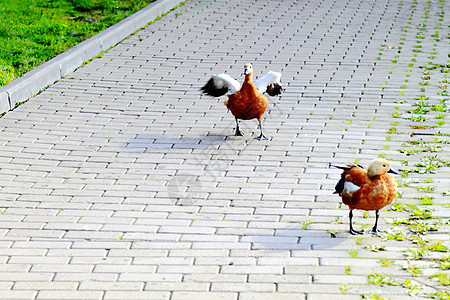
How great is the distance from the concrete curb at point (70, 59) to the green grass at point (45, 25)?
255 mm

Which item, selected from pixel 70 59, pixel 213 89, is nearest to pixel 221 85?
pixel 213 89

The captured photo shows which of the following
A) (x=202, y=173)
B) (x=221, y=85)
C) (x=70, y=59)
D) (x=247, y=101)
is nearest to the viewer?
(x=202, y=173)

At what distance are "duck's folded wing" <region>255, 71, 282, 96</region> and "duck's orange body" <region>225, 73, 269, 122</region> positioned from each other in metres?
0.23

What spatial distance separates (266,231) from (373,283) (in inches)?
44.9

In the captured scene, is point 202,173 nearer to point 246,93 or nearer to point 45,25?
point 246,93

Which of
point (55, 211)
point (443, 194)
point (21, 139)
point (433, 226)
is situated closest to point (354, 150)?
point (443, 194)

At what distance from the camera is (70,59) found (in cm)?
1016

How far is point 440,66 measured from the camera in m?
10.3

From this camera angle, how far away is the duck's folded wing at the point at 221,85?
772 centimetres

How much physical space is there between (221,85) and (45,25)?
531cm

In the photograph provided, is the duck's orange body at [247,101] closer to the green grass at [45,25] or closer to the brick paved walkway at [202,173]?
the brick paved walkway at [202,173]

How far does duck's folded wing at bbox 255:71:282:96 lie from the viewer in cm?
787

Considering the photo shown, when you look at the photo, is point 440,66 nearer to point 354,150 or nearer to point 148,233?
point 354,150

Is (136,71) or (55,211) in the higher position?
(55,211)
